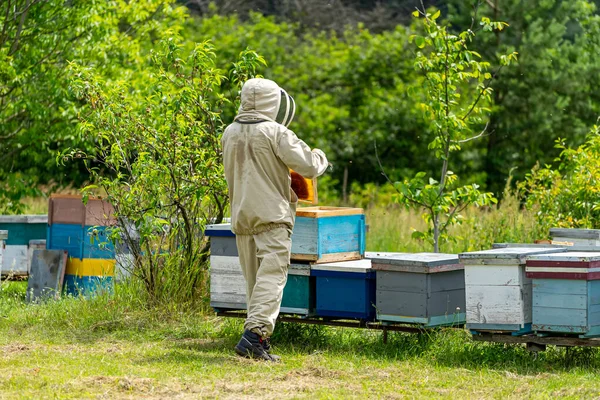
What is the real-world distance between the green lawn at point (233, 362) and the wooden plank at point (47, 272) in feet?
3.00

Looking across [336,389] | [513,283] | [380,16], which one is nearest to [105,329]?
[336,389]

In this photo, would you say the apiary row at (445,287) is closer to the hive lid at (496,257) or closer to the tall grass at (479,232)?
the hive lid at (496,257)

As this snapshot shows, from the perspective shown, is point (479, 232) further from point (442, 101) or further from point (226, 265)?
point (226, 265)

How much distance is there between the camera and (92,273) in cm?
901

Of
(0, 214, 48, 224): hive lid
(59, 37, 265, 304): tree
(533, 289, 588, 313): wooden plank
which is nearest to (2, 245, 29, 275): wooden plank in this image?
(0, 214, 48, 224): hive lid

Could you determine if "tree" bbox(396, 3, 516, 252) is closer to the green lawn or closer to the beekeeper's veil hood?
the green lawn

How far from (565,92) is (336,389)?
1604cm

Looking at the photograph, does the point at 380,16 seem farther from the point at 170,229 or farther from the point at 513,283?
the point at 513,283

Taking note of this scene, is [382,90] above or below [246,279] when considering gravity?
above

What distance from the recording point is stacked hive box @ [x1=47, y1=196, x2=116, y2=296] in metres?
8.89

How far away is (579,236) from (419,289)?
69.9 inches

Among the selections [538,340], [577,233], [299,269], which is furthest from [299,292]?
[577,233]

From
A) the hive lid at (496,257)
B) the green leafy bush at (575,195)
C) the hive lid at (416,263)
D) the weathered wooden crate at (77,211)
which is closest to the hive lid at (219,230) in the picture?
the hive lid at (416,263)

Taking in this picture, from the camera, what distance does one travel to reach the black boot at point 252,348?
6.33 m
